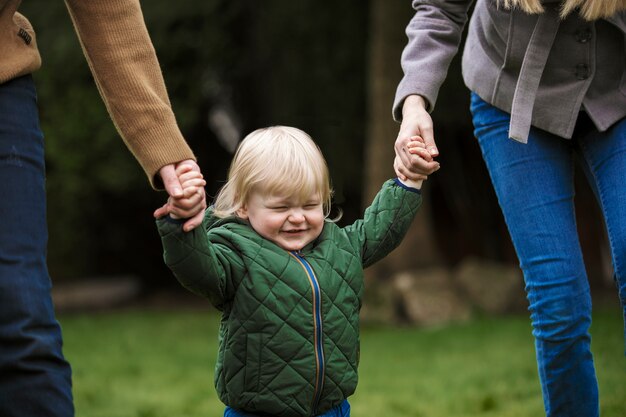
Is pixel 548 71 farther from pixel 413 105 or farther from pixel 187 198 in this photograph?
pixel 187 198

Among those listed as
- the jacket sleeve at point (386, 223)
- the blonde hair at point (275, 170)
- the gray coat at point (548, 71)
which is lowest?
the jacket sleeve at point (386, 223)

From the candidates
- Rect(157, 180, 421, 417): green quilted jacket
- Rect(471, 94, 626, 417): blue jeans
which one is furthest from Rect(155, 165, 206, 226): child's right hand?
Rect(471, 94, 626, 417): blue jeans

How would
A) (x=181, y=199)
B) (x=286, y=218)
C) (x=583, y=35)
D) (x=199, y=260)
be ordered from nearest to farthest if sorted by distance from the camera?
(x=181, y=199), (x=199, y=260), (x=286, y=218), (x=583, y=35)

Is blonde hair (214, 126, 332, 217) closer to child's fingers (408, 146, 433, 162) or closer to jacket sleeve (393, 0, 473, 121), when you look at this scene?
child's fingers (408, 146, 433, 162)

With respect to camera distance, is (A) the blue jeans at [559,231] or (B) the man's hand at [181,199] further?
(A) the blue jeans at [559,231]

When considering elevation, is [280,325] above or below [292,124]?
above

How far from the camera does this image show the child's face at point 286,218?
9.48ft

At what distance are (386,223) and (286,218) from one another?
1.18 ft

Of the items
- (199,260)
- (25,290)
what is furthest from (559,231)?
(25,290)

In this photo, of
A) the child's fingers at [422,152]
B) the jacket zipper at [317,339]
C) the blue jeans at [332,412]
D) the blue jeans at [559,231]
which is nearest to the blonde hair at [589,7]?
the blue jeans at [559,231]

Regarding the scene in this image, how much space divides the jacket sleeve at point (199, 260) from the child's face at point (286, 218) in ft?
0.46

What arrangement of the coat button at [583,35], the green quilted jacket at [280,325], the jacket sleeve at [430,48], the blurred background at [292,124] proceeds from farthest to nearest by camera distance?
the blurred background at [292,124] → the jacket sleeve at [430,48] → the coat button at [583,35] → the green quilted jacket at [280,325]

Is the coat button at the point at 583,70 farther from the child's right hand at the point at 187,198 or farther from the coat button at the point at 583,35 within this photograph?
the child's right hand at the point at 187,198

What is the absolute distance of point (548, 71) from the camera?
306 cm
